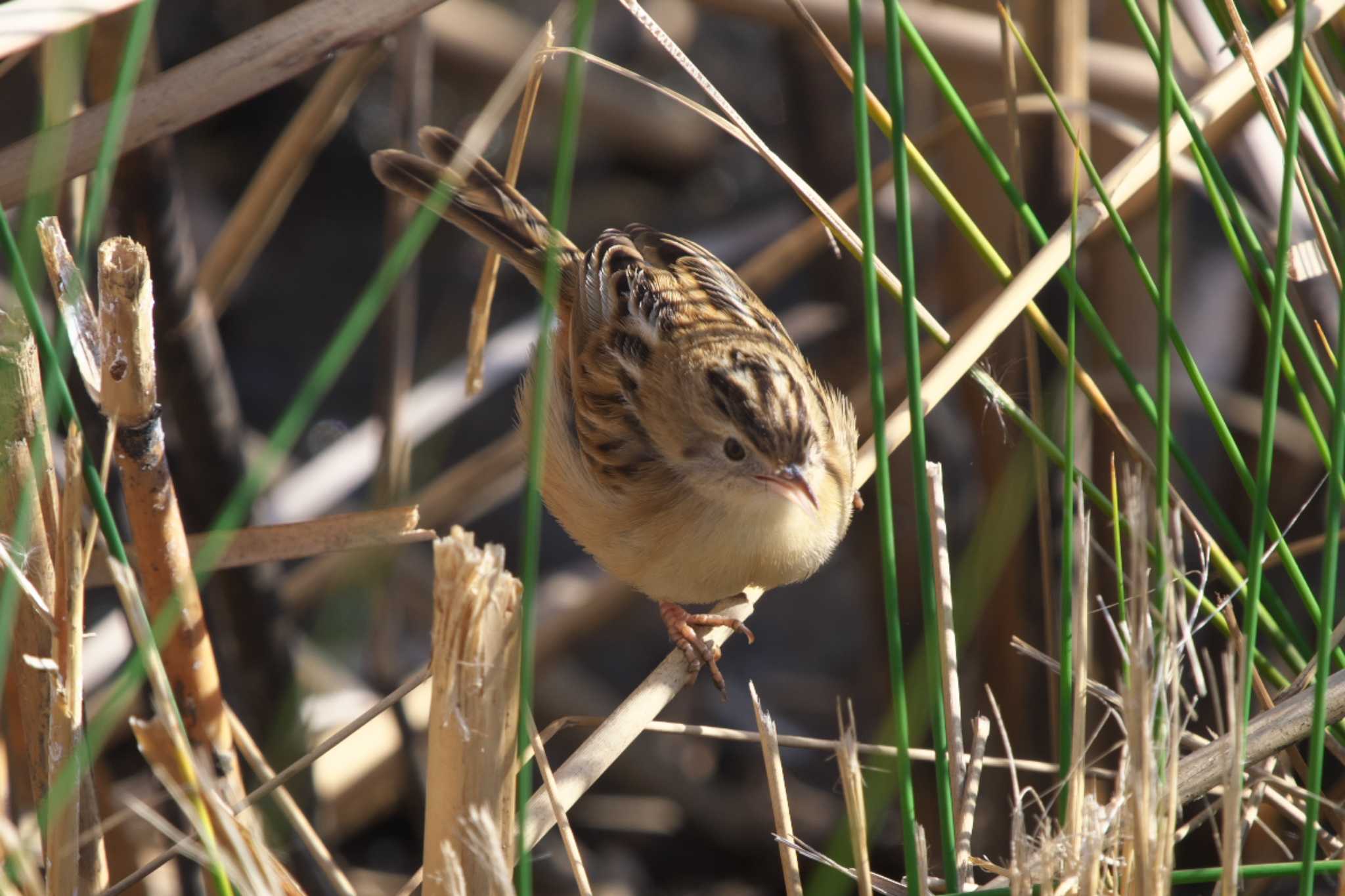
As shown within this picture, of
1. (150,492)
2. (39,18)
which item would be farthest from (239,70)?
(150,492)

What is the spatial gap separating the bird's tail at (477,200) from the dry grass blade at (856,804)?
2.06 meters

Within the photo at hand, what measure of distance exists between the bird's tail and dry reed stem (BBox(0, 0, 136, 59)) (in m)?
1.24

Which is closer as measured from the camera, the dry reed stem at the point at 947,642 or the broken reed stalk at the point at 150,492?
the broken reed stalk at the point at 150,492

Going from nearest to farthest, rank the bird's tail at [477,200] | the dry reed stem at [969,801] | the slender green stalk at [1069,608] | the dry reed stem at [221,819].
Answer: the dry reed stem at [221,819] → the slender green stalk at [1069,608] → the dry reed stem at [969,801] → the bird's tail at [477,200]

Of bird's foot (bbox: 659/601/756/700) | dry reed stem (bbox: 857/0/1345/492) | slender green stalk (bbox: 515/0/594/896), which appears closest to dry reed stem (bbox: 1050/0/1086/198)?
dry reed stem (bbox: 857/0/1345/492)

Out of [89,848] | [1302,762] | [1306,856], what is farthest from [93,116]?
[1302,762]

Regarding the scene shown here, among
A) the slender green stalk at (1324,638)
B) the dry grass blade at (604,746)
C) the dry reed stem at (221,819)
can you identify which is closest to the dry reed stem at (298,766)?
the dry reed stem at (221,819)

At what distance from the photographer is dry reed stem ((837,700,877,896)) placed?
181 centimetres

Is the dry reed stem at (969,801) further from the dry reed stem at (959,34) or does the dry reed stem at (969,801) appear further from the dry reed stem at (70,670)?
the dry reed stem at (959,34)

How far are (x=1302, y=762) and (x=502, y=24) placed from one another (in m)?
5.51

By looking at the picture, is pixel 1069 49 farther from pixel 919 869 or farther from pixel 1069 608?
pixel 919 869

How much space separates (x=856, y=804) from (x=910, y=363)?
2.10 feet

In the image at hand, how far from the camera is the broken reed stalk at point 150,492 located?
2.05 meters

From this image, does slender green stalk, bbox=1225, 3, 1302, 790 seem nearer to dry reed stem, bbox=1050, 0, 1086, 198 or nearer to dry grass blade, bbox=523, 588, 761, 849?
dry grass blade, bbox=523, 588, 761, 849
